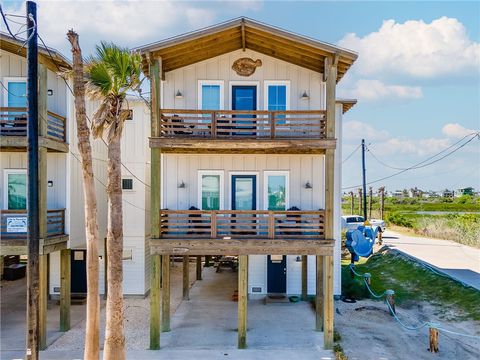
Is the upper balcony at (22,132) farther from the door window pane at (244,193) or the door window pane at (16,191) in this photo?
the door window pane at (244,193)

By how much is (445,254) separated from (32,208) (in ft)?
82.3

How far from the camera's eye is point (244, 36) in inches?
532

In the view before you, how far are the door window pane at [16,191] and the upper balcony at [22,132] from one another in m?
1.27

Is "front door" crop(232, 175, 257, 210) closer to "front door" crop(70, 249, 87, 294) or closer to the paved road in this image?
"front door" crop(70, 249, 87, 294)

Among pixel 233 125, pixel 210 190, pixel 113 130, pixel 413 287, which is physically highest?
pixel 233 125

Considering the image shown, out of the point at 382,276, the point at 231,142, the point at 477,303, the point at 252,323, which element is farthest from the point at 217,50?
the point at 382,276

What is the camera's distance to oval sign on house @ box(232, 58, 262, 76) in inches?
566

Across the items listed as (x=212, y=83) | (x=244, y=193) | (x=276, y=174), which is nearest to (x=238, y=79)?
(x=212, y=83)

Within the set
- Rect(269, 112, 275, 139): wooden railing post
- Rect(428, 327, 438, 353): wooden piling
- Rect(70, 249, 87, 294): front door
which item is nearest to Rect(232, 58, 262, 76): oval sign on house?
Rect(269, 112, 275, 139): wooden railing post

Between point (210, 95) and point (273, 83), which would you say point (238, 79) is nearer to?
point (210, 95)

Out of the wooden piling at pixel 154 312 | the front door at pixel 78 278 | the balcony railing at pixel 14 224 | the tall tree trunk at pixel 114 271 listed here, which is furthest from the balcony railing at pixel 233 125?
the front door at pixel 78 278

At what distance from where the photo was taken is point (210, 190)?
14.6 metres

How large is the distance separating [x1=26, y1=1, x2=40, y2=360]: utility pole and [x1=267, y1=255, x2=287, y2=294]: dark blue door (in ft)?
35.3

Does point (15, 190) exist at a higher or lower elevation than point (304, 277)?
higher
